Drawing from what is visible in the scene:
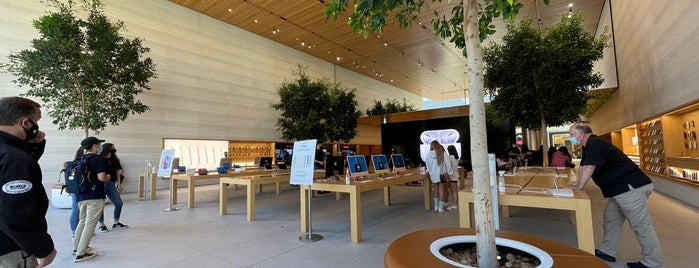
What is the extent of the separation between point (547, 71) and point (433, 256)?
282 inches

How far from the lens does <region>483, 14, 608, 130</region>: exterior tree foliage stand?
22.3 feet

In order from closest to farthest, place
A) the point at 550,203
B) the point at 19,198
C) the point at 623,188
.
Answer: the point at 19,198 < the point at 550,203 < the point at 623,188

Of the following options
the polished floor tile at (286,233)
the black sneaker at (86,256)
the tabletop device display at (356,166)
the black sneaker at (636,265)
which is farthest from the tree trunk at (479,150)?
the black sneaker at (86,256)

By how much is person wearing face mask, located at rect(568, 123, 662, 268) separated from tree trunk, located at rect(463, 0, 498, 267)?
6.13ft

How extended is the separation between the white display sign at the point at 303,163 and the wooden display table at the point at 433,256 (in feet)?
7.54

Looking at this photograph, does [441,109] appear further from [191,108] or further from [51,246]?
[51,246]

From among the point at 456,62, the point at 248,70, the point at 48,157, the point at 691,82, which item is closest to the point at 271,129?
the point at 248,70

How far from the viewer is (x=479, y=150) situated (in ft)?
5.01

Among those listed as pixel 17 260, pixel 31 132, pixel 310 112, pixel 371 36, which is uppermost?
pixel 371 36

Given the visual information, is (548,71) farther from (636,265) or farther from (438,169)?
(636,265)

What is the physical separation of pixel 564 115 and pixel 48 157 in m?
13.1

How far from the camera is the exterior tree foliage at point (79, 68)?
606 cm

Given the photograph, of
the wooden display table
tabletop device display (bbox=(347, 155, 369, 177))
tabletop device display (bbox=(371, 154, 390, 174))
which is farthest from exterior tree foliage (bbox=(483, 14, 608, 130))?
the wooden display table

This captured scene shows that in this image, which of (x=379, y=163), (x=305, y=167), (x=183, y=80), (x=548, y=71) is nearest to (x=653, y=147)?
(x=548, y=71)
